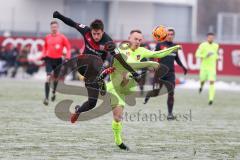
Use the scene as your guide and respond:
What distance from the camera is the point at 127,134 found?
1346 centimetres

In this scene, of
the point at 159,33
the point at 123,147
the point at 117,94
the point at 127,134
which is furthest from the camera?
the point at 127,134

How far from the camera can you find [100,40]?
12383 mm

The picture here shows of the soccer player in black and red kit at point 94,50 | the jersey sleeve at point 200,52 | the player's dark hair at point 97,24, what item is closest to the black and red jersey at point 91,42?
the soccer player in black and red kit at point 94,50

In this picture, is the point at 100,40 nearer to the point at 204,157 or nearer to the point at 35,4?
the point at 204,157

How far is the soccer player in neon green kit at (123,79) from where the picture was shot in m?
11.4

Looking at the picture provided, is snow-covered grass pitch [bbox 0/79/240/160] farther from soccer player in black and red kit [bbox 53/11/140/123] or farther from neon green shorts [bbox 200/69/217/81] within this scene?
neon green shorts [bbox 200/69/217/81]

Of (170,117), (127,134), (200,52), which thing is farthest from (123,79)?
(200,52)

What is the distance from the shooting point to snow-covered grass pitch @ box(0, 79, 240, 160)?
35.3ft

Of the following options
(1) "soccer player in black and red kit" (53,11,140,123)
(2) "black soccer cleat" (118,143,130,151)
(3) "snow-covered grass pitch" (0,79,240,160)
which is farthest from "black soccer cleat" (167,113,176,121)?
(2) "black soccer cleat" (118,143,130,151)

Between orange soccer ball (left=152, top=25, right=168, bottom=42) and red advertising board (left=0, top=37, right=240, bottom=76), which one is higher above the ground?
orange soccer ball (left=152, top=25, right=168, bottom=42)

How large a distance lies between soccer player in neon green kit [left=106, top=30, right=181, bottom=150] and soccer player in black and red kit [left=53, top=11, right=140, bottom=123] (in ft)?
0.82

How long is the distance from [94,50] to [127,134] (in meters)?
1.83

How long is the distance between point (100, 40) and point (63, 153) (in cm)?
254

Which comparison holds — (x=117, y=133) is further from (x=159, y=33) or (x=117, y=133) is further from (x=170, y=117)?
(x=170, y=117)
